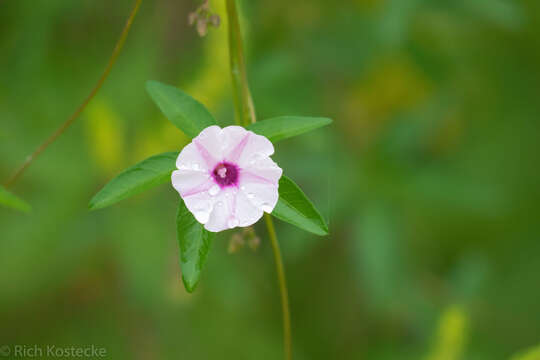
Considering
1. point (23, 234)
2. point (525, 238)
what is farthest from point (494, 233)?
point (23, 234)

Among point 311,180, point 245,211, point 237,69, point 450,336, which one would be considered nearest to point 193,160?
point 245,211

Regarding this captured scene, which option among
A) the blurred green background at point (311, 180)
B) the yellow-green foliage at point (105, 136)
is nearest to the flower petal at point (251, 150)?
the blurred green background at point (311, 180)

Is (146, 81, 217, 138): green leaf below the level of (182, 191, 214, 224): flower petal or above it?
above

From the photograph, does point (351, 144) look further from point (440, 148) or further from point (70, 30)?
point (70, 30)

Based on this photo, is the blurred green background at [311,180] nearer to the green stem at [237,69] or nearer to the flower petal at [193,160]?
the green stem at [237,69]

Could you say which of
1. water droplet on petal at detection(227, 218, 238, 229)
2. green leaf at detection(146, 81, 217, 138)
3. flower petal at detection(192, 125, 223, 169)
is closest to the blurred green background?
green leaf at detection(146, 81, 217, 138)

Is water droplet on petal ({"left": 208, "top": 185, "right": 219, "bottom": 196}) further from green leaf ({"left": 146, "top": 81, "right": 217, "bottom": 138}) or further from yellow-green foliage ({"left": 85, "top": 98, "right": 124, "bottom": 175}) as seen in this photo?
yellow-green foliage ({"left": 85, "top": 98, "right": 124, "bottom": 175})
